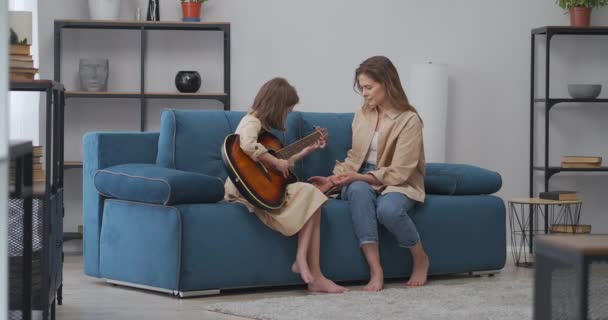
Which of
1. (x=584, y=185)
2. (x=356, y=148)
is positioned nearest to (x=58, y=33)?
(x=356, y=148)

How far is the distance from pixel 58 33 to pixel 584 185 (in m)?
3.35

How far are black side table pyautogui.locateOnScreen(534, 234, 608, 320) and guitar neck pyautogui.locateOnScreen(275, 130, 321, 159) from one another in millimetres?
2419

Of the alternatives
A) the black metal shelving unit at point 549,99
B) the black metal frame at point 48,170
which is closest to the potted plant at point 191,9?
the black metal shelving unit at point 549,99

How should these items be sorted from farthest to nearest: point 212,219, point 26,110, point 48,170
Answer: point 26,110, point 212,219, point 48,170

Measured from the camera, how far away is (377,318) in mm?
3945

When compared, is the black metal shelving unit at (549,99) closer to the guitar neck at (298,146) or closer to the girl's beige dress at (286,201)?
the guitar neck at (298,146)

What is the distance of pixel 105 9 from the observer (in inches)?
249

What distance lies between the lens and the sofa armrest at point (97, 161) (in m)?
4.91

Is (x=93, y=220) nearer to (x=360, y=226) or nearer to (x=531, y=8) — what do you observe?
(x=360, y=226)

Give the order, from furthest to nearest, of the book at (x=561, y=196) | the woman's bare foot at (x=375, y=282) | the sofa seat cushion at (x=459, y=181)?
the book at (x=561, y=196) → the sofa seat cushion at (x=459, y=181) → the woman's bare foot at (x=375, y=282)

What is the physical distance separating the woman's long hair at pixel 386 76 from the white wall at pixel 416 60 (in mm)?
1608

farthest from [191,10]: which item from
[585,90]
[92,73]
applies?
[585,90]

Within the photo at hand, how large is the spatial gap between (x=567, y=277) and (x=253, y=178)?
7.91ft

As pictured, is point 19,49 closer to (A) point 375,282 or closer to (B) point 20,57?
(B) point 20,57
